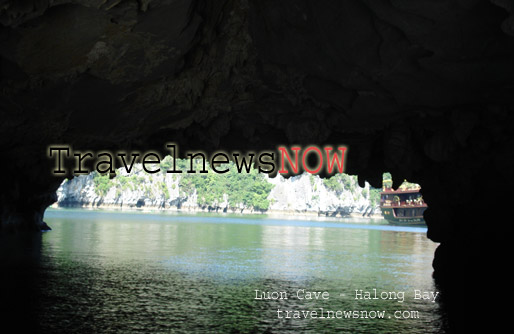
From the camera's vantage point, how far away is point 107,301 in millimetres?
10516

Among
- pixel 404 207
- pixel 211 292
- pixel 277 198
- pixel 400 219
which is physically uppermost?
pixel 211 292

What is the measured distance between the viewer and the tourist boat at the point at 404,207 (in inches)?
3408

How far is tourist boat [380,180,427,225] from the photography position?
8656cm

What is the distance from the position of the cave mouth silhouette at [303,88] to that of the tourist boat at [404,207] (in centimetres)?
7140

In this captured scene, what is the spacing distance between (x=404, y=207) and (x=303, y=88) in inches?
3117

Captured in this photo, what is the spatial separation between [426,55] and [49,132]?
34.3ft

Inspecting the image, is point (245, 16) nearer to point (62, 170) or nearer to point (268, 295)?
point (268, 295)

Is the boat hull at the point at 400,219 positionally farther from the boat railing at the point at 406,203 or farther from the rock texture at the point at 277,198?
the rock texture at the point at 277,198

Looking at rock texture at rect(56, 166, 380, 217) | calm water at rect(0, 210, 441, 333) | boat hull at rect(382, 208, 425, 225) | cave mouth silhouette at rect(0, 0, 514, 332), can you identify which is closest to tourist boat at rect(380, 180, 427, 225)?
boat hull at rect(382, 208, 425, 225)

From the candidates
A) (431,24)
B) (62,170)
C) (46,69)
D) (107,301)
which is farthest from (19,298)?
(62,170)

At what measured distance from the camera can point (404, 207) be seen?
88500 mm

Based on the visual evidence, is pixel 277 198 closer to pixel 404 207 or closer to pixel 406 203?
pixel 406 203

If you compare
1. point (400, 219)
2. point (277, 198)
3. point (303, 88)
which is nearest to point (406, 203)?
point (400, 219)

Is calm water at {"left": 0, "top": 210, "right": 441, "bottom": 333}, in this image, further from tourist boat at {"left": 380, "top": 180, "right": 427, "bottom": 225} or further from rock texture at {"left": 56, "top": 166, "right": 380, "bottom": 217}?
rock texture at {"left": 56, "top": 166, "right": 380, "bottom": 217}
